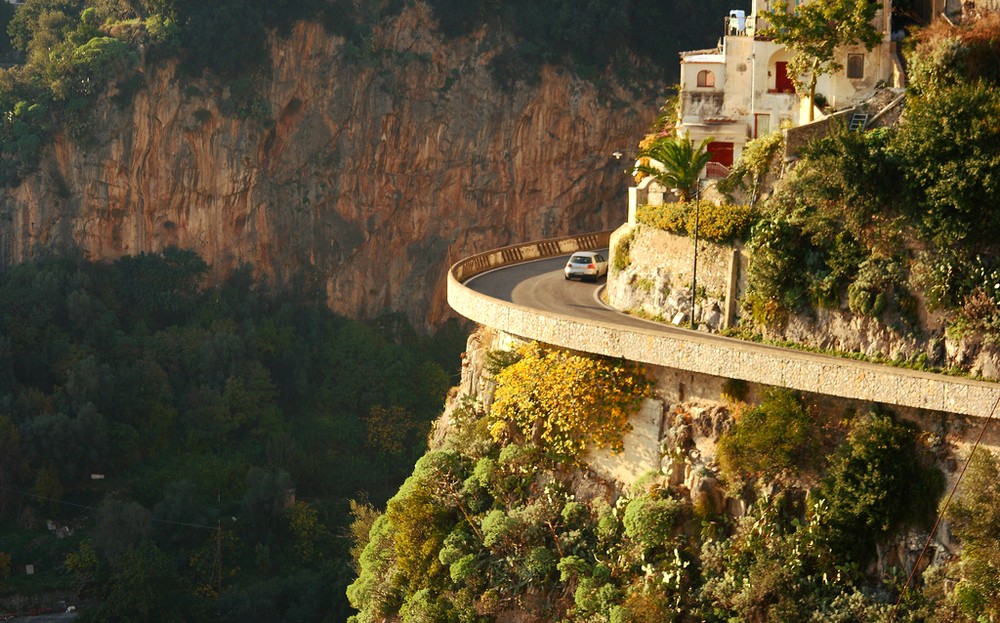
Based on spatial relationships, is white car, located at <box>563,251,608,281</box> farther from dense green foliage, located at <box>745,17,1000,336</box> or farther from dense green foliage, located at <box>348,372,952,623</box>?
dense green foliage, located at <box>745,17,1000,336</box>

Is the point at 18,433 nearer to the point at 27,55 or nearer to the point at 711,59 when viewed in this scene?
the point at 27,55

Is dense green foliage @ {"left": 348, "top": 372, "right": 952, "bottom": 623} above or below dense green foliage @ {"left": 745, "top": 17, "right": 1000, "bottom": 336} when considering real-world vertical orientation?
below

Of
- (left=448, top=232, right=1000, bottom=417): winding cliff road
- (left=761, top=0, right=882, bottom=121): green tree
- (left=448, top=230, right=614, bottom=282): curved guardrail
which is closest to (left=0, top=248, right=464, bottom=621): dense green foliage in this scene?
(left=448, top=230, right=614, bottom=282): curved guardrail

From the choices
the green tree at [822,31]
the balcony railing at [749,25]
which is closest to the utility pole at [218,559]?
the balcony railing at [749,25]

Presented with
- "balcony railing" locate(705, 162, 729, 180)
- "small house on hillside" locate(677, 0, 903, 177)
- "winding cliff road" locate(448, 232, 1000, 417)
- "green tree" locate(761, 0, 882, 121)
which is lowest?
"winding cliff road" locate(448, 232, 1000, 417)

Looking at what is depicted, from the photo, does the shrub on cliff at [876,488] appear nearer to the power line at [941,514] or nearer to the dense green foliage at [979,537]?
the power line at [941,514]

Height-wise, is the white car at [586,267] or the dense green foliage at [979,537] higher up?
the white car at [586,267]

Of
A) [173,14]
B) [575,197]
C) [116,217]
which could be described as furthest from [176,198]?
[575,197]
